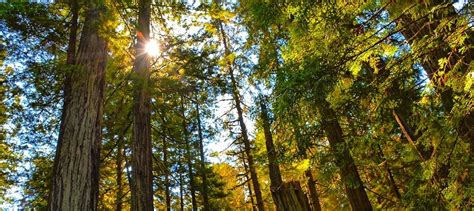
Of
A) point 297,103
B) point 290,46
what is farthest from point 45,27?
point 297,103

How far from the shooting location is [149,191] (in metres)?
6.03

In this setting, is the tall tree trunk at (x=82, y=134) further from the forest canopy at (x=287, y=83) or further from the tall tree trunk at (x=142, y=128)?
the tall tree trunk at (x=142, y=128)

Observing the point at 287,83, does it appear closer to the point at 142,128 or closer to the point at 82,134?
the point at 82,134

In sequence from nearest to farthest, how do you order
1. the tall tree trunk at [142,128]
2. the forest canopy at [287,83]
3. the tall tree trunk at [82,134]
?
the forest canopy at [287,83]
the tall tree trunk at [82,134]
the tall tree trunk at [142,128]

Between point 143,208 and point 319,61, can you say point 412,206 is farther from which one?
point 143,208

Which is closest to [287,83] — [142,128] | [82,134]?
[82,134]

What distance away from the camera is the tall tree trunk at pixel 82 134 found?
3.87 m

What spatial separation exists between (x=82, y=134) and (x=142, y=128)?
92.0 inches

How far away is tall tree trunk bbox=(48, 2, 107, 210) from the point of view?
387 centimetres

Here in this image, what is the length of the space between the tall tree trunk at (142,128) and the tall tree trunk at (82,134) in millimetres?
1293

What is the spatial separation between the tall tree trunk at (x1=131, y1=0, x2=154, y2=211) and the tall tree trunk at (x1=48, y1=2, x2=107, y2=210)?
1293 millimetres

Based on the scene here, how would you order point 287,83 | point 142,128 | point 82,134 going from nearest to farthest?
point 287,83, point 82,134, point 142,128

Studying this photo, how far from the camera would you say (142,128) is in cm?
651

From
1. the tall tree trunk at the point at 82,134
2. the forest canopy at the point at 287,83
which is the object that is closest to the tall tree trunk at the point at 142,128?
the forest canopy at the point at 287,83
